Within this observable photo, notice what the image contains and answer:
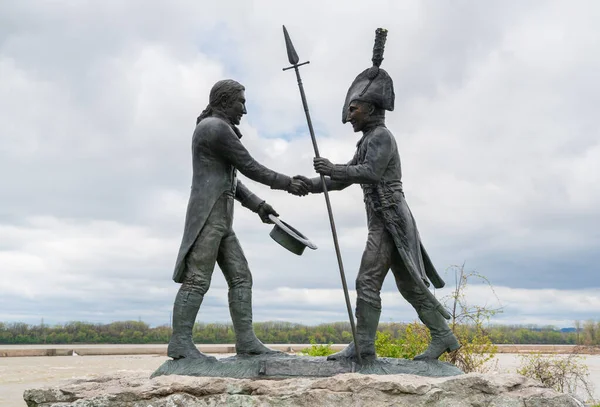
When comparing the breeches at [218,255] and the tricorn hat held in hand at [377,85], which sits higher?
the tricorn hat held in hand at [377,85]

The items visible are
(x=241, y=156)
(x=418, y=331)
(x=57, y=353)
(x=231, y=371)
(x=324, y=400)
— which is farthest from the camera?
(x=57, y=353)

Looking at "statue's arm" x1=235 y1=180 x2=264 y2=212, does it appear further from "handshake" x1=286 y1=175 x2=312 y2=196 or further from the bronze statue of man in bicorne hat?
the bronze statue of man in bicorne hat

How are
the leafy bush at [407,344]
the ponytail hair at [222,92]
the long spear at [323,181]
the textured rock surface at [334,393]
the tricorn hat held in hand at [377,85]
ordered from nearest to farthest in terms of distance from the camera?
the textured rock surface at [334,393] < the long spear at [323,181] < the tricorn hat held in hand at [377,85] < the ponytail hair at [222,92] < the leafy bush at [407,344]

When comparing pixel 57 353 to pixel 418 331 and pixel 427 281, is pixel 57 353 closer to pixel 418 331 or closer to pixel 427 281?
pixel 418 331

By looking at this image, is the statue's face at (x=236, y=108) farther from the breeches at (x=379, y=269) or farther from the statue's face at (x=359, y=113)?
the breeches at (x=379, y=269)

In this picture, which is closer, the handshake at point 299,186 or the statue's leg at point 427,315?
the statue's leg at point 427,315

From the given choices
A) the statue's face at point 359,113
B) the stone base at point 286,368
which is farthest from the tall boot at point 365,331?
the statue's face at point 359,113

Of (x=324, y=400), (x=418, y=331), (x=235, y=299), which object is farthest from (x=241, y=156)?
(x=418, y=331)

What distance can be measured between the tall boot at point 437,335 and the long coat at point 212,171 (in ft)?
6.16

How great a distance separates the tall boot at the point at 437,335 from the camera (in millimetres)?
6508

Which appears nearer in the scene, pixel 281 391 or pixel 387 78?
pixel 281 391

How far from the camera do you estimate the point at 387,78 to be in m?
6.79

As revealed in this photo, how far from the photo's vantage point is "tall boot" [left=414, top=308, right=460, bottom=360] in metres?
6.51

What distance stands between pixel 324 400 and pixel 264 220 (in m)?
2.11
